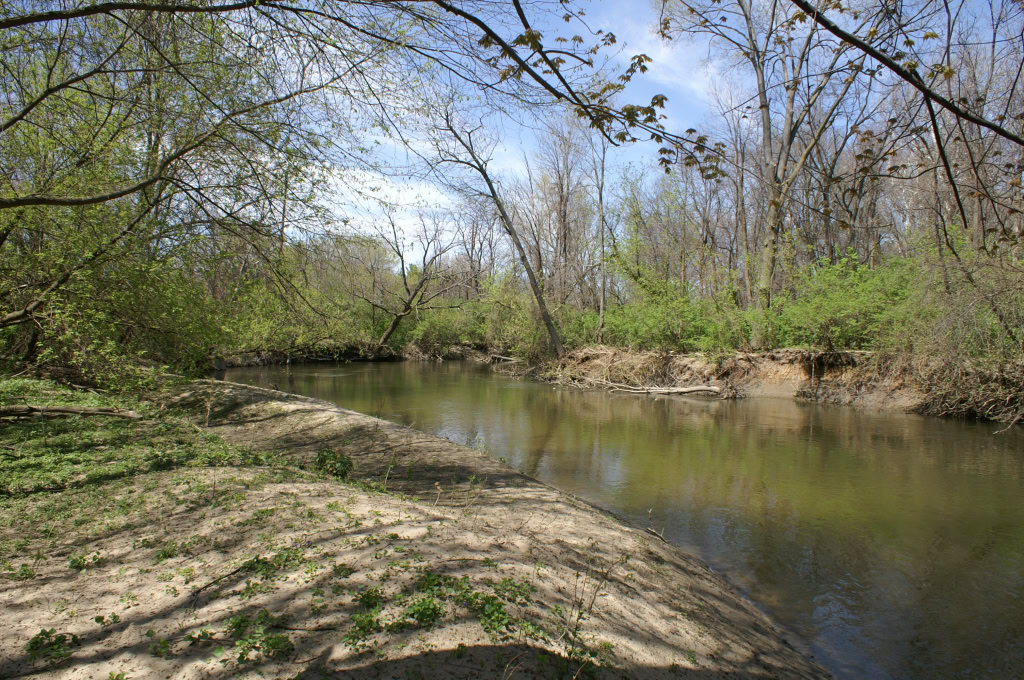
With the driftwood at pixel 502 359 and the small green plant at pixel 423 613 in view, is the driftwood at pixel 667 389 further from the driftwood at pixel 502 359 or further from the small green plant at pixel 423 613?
the small green plant at pixel 423 613

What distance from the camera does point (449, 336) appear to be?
3900 centimetres

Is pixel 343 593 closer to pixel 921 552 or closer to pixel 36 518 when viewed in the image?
pixel 36 518

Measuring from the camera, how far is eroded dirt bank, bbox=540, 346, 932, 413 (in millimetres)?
16688

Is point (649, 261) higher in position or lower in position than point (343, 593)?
Answer: higher

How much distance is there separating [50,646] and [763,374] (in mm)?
20952

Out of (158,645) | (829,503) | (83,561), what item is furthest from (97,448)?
(829,503)

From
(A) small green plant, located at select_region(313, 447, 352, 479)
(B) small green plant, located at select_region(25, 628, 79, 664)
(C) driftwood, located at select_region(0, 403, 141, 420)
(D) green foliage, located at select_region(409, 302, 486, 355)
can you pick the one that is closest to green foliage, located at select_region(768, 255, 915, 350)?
(A) small green plant, located at select_region(313, 447, 352, 479)

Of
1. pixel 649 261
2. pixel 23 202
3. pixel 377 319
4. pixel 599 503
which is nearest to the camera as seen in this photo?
pixel 23 202

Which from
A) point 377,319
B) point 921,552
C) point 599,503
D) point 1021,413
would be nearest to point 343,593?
point 599,503

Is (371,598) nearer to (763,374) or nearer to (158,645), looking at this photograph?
(158,645)

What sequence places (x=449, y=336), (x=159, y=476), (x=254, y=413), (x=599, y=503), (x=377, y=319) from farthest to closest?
(x=449, y=336)
(x=377, y=319)
(x=254, y=413)
(x=599, y=503)
(x=159, y=476)

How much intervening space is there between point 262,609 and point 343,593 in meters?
0.45

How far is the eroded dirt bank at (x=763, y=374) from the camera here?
16.7 meters

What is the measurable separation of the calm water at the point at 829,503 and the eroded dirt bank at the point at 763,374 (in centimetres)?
109
